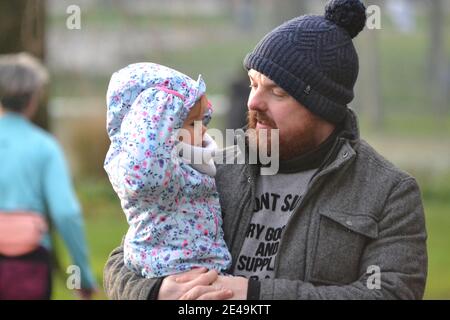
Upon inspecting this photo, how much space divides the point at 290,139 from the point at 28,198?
2956 mm

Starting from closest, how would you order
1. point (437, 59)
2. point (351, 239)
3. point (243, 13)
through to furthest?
point (351, 239) → point (437, 59) → point (243, 13)

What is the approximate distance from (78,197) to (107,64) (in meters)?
3.58

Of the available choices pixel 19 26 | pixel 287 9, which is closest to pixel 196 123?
pixel 19 26

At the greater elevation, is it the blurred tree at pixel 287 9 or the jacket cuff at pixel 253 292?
the jacket cuff at pixel 253 292

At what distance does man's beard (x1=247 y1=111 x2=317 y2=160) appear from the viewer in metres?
2.81

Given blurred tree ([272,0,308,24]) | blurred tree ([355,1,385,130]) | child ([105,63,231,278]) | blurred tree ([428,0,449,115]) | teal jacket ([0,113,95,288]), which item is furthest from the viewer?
blurred tree ([428,0,449,115])

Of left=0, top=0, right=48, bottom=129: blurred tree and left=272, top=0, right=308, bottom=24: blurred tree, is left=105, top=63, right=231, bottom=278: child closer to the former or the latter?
left=0, top=0, right=48, bottom=129: blurred tree

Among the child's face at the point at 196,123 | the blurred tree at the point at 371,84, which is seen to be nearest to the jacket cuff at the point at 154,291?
the child's face at the point at 196,123

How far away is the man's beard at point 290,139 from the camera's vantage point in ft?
9.23

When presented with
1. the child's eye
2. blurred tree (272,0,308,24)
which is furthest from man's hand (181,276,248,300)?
blurred tree (272,0,308,24)

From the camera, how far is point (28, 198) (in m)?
5.51

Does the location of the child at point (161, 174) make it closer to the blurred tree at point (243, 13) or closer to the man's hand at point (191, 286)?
the man's hand at point (191, 286)

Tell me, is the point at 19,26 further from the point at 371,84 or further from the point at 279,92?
the point at 371,84

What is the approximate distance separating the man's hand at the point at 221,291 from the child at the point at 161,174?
→ 82mm
